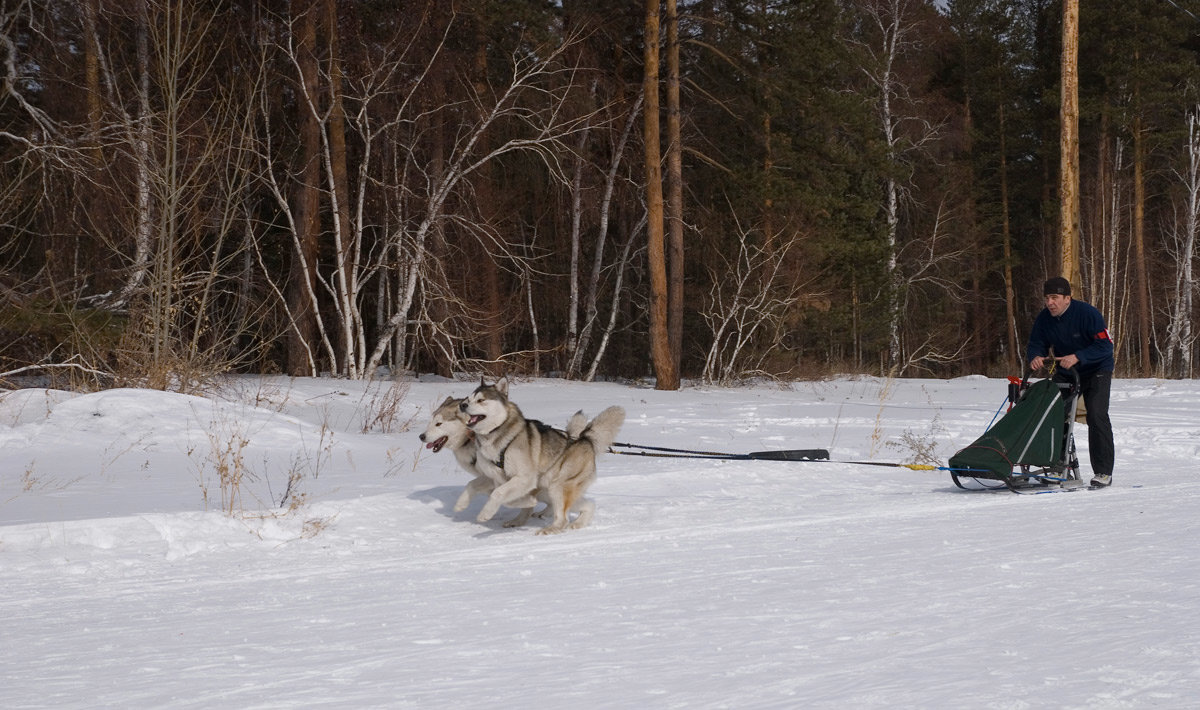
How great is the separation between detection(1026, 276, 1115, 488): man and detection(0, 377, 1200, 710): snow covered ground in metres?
0.47

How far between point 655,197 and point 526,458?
526 inches

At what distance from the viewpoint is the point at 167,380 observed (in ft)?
39.3

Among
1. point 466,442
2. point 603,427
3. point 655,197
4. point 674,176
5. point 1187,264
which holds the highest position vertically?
point 674,176

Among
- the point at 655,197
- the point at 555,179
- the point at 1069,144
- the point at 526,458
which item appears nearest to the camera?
the point at 526,458

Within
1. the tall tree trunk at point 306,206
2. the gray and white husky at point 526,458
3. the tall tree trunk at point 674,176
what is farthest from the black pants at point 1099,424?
the tall tree trunk at point 306,206

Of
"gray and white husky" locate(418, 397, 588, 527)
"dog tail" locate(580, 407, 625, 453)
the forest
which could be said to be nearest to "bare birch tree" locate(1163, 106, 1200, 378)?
the forest

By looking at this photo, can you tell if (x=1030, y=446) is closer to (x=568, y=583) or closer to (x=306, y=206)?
(x=568, y=583)

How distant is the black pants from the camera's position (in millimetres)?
8180

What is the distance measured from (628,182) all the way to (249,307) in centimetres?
944

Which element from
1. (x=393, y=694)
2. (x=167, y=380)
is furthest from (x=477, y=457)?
(x=167, y=380)

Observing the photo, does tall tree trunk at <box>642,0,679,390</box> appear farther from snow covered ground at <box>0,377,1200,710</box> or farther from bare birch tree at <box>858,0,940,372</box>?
bare birch tree at <box>858,0,940,372</box>

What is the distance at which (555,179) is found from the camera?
24.2 meters

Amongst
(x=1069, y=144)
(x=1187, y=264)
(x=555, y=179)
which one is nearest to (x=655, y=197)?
(x=555, y=179)

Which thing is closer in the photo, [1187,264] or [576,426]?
[576,426]
